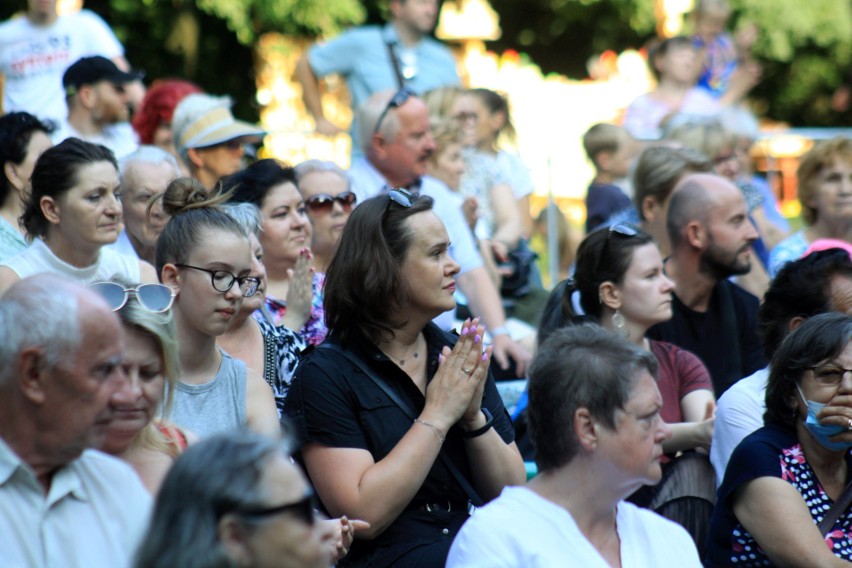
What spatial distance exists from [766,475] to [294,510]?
2.25 m

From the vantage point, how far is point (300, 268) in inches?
212

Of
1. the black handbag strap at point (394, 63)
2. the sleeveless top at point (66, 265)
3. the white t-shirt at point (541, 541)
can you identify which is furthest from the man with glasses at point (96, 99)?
the white t-shirt at point (541, 541)

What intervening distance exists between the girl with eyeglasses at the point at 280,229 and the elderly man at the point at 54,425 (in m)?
2.59

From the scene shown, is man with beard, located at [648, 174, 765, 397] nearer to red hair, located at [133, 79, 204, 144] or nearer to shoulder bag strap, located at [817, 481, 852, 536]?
shoulder bag strap, located at [817, 481, 852, 536]

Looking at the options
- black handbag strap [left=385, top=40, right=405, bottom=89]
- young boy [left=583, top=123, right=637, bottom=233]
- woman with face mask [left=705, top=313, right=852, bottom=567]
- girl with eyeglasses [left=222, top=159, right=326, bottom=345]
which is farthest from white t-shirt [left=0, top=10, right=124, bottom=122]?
woman with face mask [left=705, top=313, right=852, bottom=567]

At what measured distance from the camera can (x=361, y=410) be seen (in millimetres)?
4125

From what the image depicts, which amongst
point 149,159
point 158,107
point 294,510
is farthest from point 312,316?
point 294,510

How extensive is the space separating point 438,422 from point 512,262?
4130 millimetres

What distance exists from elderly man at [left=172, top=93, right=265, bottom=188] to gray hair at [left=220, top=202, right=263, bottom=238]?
1635 mm

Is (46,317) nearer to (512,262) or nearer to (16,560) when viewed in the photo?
(16,560)

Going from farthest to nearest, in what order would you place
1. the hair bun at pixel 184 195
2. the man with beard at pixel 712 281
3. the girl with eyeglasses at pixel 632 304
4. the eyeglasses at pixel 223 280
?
the man with beard at pixel 712 281, the girl with eyeglasses at pixel 632 304, the hair bun at pixel 184 195, the eyeglasses at pixel 223 280

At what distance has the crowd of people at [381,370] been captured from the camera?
111 inches

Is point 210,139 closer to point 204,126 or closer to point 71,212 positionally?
point 204,126

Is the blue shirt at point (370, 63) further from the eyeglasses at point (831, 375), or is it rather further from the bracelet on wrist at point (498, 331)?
the eyeglasses at point (831, 375)
